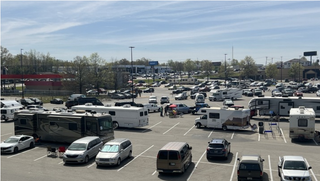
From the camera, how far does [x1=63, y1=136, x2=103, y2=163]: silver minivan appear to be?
69.8ft

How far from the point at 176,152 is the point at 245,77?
416 feet

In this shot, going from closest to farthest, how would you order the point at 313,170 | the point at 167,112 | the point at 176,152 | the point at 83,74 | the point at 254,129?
1. the point at 176,152
2. the point at 313,170
3. the point at 254,129
4. the point at 167,112
5. the point at 83,74

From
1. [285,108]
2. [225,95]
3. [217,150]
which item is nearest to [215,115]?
[285,108]

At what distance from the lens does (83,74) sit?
75.9 meters

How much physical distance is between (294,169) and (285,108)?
2573cm

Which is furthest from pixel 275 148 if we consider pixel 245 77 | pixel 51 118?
pixel 245 77

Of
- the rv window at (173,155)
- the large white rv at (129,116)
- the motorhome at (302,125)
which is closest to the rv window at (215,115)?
the large white rv at (129,116)

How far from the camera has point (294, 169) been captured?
17062 mm

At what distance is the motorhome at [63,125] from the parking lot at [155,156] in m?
1.61

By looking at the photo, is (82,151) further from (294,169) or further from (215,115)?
(215,115)

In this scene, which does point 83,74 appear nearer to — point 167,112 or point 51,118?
point 167,112

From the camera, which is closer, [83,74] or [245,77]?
[83,74]

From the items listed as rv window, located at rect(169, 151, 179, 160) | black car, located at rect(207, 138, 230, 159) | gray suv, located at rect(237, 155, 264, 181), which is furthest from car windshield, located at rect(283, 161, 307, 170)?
rv window, located at rect(169, 151, 179, 160)

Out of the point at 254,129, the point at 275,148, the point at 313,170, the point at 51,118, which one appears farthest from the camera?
the point at 254,129
